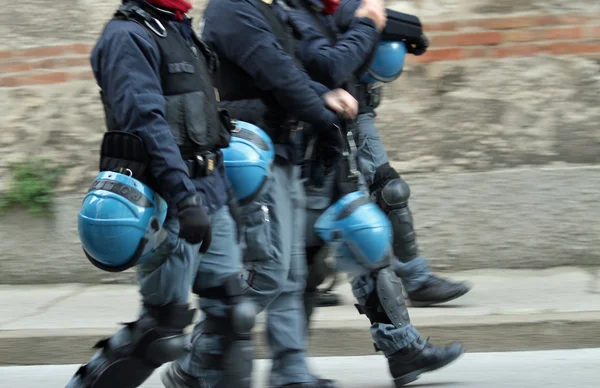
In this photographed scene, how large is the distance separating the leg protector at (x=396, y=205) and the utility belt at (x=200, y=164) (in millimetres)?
1963

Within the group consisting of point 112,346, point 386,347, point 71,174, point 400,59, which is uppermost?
point 400,59

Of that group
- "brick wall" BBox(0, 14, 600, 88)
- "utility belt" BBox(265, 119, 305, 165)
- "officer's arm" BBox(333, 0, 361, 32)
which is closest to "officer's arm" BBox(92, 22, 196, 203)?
"utility belt" BBox(265, 119, 305, 165)

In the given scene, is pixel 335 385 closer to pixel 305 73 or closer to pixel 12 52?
pixel 305 73

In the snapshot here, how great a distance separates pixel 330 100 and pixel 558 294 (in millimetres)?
2326

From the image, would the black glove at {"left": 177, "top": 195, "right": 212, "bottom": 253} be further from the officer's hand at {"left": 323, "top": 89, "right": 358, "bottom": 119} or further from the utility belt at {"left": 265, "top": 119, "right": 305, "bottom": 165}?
the officer's hand at {"left": 323, "top": 89, "right": 358, "bottom": 119}

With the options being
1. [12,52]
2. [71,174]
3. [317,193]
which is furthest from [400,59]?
[12,52]

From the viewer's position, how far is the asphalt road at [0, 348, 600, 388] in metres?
4.44

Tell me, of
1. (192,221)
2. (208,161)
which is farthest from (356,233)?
(192,221)

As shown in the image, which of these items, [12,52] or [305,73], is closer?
[305,73]

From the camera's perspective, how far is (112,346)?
3.28m

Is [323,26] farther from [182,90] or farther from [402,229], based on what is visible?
[402,229]

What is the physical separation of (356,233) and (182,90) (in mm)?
1099

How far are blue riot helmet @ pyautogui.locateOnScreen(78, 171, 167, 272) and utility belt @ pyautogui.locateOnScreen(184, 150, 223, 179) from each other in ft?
0.76

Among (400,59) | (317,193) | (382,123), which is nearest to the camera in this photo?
(317,193)
